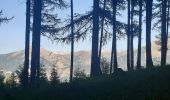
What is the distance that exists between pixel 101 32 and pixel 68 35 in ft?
17.6

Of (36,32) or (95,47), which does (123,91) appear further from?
(36,32)

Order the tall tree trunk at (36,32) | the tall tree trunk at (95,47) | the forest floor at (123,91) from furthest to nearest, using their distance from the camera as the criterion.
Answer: the tall tree trunk at (95,47) → the tall tree trunk at (36,32) → the forest floor at (123,91)

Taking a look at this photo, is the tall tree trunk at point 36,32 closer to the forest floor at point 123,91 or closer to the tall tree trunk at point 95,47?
the tall tree trunk at point 95,47

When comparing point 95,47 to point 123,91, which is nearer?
point 123,91

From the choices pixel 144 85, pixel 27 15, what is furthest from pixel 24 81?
pixel 144 85

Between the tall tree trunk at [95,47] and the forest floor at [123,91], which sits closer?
the forest floor at [123,91]

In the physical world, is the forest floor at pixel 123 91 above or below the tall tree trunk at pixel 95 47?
below

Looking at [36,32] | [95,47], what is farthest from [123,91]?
[36,32]

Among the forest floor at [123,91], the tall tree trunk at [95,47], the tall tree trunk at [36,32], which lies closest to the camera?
the forest floor at [123,91]

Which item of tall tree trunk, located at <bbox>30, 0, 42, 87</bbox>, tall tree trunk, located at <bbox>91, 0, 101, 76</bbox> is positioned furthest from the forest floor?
tall tree trunk, located at <bbox>91, 0, 101, 76</bbox>

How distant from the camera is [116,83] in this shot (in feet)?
54.9

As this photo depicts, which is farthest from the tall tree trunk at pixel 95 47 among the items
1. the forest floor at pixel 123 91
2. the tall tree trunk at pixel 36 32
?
the forest floor at pixel 123 91

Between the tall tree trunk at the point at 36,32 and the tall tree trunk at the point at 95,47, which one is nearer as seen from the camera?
the tall tree trunk at the point at 36,32

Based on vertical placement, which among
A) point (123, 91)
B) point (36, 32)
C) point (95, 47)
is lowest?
point (123, 91)
